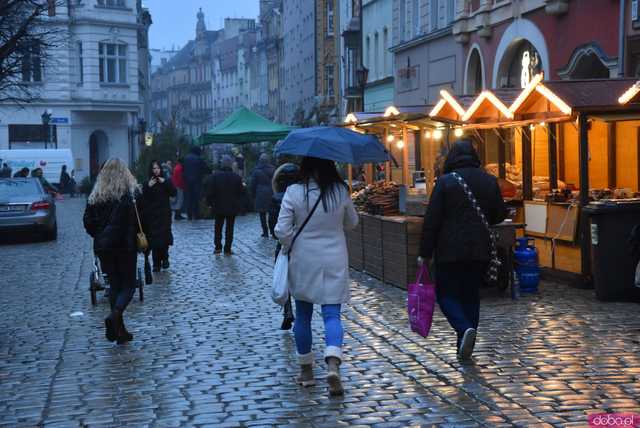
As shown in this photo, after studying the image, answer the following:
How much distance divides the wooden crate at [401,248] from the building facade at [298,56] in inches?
2123

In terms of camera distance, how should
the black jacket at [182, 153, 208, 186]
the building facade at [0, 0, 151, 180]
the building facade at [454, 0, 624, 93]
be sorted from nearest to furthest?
1. the building facade at [454, 0, 624, 93]
2. the black jacket at [182, 153, 208, 186]
3. the building facade at [0, 0, 151, 180]

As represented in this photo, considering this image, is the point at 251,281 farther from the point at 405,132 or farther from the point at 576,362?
the point at 576,362

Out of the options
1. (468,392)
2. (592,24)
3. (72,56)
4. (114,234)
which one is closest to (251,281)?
(114,234)

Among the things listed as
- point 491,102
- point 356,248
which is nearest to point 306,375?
point 356,248

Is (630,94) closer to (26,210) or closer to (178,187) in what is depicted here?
(26,210)

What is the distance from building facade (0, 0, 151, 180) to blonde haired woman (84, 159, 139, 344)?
5030 cm

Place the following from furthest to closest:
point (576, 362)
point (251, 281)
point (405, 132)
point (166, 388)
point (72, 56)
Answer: point (72, 56) < point (405, 132) < point (251, 281) < point (576, 362) < point (166, 388)

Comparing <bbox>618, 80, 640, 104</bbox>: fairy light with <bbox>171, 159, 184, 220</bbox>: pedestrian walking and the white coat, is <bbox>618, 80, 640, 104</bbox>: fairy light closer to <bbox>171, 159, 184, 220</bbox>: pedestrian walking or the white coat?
the white coat

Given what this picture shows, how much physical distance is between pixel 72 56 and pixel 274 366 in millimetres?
55358

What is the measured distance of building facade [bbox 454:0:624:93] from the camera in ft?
71.8

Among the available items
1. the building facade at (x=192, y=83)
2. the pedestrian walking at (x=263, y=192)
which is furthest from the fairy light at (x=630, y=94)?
the building facade at (x=192, y=83)

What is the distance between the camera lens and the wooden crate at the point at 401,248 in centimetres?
1435

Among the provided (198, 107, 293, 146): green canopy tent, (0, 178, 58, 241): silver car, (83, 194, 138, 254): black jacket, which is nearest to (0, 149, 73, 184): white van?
(198, 107, 293, 146): green canopy tent

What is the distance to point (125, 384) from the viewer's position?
345 inches
